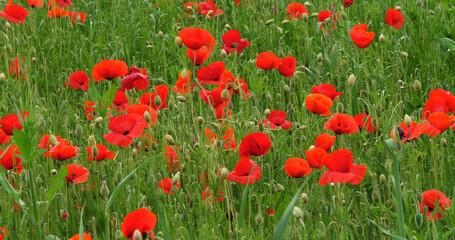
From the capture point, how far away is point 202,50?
2.65 meters

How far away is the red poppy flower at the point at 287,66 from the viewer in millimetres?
2730

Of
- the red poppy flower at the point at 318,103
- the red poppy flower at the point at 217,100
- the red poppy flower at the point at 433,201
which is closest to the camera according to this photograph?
the red poppy flower at the point at 433,201

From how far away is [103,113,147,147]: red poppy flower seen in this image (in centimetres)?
218

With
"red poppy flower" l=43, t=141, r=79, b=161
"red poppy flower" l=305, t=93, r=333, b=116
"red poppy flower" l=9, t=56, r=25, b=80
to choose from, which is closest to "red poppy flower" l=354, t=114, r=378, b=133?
"red poppy flower" l=305, t=93, r=333, b=116

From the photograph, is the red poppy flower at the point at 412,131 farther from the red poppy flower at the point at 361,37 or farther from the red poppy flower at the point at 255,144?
the red poppy flower at the point at 361,37

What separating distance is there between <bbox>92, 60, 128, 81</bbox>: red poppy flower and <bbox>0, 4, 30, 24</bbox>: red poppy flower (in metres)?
0.87

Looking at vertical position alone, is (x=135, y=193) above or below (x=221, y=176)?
below

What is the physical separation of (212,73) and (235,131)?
0.23 m

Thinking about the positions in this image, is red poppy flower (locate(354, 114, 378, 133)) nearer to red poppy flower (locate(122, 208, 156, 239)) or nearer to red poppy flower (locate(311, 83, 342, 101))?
red poppy flower (locate(311, 83, 342, 101))

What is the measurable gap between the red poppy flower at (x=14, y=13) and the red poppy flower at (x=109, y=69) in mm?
866

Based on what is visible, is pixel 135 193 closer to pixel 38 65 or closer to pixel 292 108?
pixel 292 108

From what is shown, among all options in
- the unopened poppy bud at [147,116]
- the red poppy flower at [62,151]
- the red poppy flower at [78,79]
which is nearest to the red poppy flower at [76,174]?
the red poppy flower at [62,151]

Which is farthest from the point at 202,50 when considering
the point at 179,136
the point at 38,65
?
the point at 38,65

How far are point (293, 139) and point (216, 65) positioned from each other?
380mm
